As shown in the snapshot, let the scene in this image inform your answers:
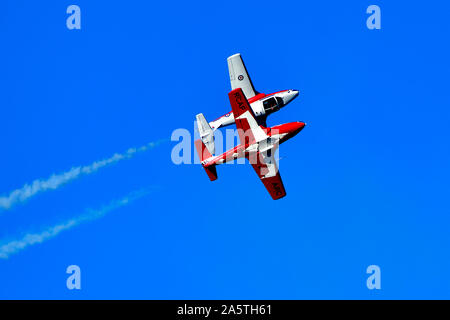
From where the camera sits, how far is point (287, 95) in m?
83.4

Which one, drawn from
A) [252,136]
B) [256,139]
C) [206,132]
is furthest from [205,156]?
[256,139]

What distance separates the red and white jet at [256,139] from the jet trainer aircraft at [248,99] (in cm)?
504

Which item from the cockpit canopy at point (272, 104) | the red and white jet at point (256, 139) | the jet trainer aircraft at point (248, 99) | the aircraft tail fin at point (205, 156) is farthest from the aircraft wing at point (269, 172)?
the cockpit canopy at point (272, 104)

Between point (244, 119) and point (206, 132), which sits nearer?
point (244, 119)

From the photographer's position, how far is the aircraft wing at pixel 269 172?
253ft

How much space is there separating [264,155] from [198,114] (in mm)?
11461

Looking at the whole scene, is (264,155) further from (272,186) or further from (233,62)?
(233,62)

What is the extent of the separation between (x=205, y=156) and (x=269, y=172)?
24.4ft

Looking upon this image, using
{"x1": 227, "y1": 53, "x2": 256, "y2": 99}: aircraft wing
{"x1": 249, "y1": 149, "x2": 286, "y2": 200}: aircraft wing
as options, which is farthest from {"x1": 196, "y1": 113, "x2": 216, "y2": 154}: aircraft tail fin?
{"x1": 249, "y1": 149, "x2": 286, "y2": 200}: aircraft wing

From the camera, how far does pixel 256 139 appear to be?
251 feet

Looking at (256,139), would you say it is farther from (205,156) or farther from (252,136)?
(205,156)

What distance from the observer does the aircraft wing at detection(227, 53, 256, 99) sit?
84750 millimetres

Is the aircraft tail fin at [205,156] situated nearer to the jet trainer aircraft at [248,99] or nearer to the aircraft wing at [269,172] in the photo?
the jet trainer aircraft at [248,99]
